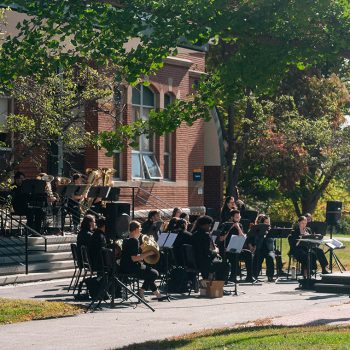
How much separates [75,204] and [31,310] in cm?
1063

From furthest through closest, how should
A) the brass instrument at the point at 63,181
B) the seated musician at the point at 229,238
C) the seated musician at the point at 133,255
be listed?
the brass instrument at the point at 63,181, the seated musician at the point at 229,238, the seated musician at the point at 133,255

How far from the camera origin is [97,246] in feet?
67.6

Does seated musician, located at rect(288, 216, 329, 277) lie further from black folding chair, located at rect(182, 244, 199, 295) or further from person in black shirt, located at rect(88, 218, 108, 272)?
person in black shirt, located at rect(88, 218, 108, 272)

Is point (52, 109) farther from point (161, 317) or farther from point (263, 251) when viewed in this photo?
point (161, 317)

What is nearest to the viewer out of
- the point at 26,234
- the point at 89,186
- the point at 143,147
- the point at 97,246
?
the point at 97,246

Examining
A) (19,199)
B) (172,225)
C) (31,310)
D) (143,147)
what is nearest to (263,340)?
(31,310)

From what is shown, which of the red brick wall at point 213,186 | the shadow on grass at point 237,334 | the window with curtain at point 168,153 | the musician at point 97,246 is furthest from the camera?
the red brick wall at point 213,186

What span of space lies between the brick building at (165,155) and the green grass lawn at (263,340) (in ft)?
52.4

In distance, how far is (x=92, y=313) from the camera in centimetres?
1900

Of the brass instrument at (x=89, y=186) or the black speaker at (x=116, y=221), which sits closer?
the black speaker at (x=116, y=221)

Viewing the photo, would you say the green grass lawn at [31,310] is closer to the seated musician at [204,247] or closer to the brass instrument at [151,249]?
the brass instrument at [151,249]

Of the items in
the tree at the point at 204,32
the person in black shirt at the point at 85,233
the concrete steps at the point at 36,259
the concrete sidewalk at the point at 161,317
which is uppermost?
the tree at the point at 204,32

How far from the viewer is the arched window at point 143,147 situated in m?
35.1

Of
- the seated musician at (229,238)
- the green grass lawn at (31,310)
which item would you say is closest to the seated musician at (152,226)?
the seated musician at (229,238)
